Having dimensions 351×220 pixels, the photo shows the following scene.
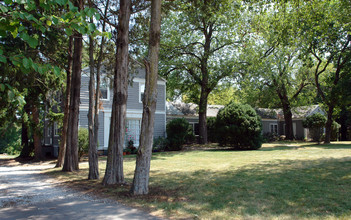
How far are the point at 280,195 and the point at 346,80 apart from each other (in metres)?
18.0

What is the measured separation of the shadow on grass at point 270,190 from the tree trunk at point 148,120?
960mm

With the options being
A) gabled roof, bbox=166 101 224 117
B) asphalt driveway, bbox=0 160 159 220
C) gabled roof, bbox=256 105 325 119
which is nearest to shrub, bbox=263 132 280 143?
gabled roof, bbox=256 105 325 119

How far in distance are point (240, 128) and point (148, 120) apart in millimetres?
13395

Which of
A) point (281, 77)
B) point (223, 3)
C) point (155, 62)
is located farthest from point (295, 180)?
point (281, 77)

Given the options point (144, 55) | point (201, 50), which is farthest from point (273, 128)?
point (144, 55)

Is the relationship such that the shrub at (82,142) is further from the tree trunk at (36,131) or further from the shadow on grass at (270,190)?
the shadow on grass at (270,190)

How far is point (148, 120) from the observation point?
693 centimetres

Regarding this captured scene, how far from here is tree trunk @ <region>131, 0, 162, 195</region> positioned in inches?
270

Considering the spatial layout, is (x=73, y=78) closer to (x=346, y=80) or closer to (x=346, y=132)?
(x=346, y=80)

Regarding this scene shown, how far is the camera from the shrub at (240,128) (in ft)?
63.6

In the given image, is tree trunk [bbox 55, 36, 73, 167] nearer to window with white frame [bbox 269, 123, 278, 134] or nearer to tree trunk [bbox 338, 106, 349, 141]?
window with white frame [bbox 269, 123, 278, 134]

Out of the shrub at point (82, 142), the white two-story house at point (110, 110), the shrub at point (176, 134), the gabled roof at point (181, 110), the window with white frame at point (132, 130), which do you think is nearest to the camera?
the shrub at point (82, 142)

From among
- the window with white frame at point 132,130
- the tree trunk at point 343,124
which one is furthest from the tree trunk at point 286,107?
the window with white frame at point 132,130

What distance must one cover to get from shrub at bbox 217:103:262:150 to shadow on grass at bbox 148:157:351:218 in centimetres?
918
